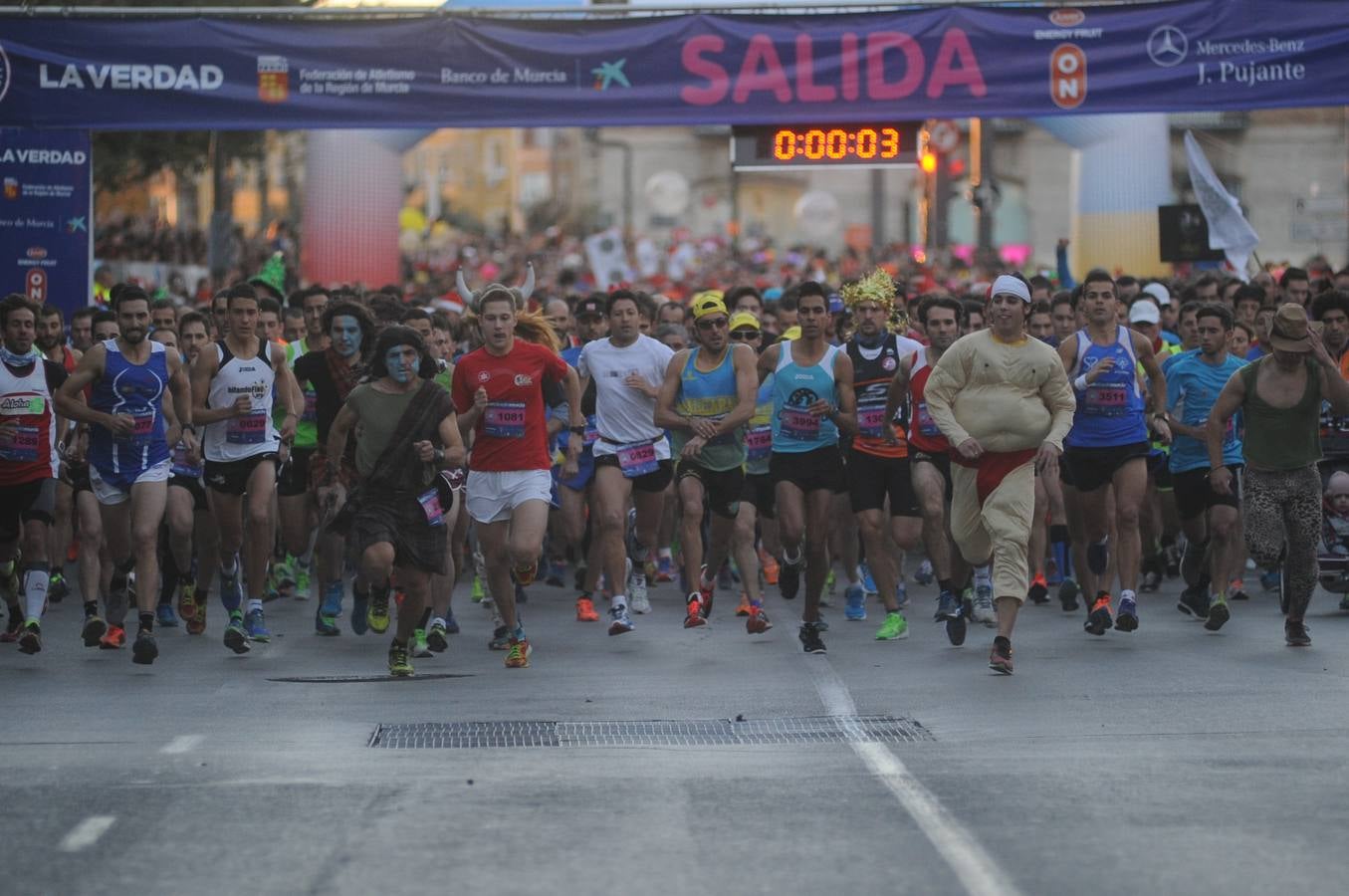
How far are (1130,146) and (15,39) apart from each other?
40.7 ft

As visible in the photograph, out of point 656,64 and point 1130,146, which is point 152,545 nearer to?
point 656,64

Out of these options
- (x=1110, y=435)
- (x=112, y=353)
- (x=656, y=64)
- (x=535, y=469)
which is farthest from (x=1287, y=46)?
(x=112, y=353)

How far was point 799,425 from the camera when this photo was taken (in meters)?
12.9

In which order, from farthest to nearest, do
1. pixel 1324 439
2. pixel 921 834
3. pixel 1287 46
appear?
pixel 1287 46, pixel 1324 439, pixel 921 834

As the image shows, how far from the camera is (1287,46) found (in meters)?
18.4

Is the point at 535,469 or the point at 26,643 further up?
the point at 535,469

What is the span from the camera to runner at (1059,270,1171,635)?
13180 millimetres

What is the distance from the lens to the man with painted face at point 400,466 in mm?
11406

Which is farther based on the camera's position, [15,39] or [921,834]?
[15,39]

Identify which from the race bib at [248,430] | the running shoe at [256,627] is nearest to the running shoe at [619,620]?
the running shoe at [256,627]

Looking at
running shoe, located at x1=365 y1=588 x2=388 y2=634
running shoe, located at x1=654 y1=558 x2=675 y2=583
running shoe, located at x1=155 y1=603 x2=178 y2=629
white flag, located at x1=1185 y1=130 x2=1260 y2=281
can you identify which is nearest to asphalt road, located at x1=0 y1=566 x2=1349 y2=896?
running shoe, located at x1=365 y1=588 x2=388 y2=634

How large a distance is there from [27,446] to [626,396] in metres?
3.61

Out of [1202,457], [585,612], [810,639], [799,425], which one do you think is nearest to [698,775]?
[810,639]

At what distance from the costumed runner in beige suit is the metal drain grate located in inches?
74.1
